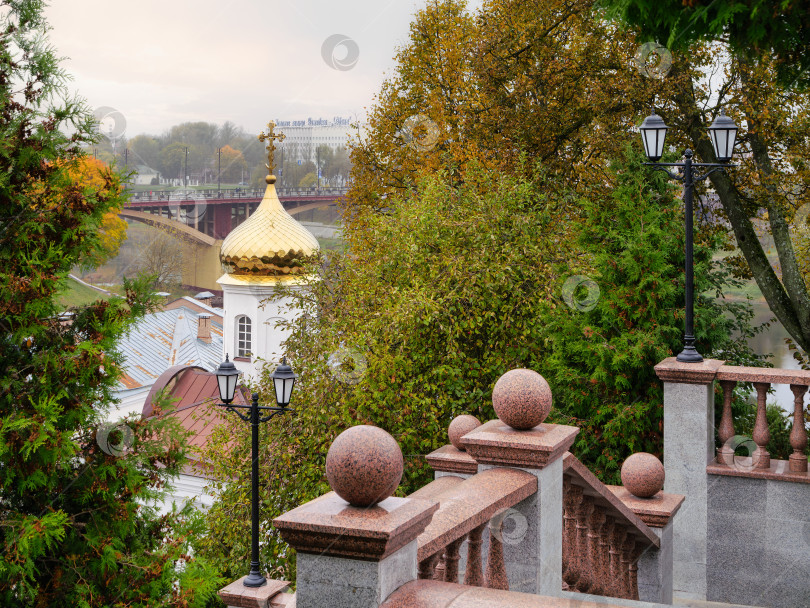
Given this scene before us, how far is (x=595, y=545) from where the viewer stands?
18.3 feet

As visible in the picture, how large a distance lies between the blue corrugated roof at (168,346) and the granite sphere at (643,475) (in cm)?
2787

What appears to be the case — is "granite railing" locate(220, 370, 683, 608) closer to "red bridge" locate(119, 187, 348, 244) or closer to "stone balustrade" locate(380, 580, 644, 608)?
"stone balustrade" locate(380, 580, 644, 608)

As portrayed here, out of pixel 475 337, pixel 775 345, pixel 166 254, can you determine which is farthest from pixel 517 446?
pixel 166 254

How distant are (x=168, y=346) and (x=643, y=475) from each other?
3246 centimetres

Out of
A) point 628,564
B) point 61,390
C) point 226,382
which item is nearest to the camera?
point 628,564

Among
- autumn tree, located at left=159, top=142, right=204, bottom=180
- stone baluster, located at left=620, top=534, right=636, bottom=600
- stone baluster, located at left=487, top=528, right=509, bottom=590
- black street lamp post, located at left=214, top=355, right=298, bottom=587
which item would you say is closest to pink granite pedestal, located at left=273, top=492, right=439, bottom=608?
stone baluster, located at left=487, top=528, right=509, bottom=590

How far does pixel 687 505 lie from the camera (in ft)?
26.9

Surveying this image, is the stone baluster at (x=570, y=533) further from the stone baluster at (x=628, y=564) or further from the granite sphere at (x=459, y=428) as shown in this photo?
the stone baluster at (x=628, y=564)

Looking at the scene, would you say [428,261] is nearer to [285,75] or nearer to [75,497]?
[75,497]

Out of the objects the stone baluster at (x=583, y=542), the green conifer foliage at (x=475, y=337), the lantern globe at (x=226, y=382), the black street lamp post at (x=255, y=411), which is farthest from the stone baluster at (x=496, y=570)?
the lantern globe at (x=226, y=382)

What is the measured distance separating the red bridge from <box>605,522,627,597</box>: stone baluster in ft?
90.4

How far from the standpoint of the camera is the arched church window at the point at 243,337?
2897 centimetres

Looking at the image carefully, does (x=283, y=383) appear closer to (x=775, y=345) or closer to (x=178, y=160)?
(x=775, y=345)

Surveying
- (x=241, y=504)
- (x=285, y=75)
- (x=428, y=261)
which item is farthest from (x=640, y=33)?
(x=285, y=75)
